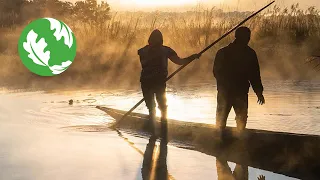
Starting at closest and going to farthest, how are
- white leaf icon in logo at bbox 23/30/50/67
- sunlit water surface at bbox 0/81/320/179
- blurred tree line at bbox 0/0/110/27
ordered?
1. sunlit water surface at bbox 0/81/320/179
2. white leaf icon in logo at bbox 23/30/50/67
3. blurred tree line at bbox 0/0/110/27

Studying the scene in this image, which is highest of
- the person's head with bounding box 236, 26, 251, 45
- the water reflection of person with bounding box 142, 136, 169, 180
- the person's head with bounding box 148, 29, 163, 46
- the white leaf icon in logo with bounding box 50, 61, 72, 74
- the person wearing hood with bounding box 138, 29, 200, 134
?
the person's head with bounding box 236, 26, 251, 45

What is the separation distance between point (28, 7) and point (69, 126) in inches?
2211

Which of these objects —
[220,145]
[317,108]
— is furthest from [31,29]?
[220,145]

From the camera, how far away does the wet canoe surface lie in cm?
814

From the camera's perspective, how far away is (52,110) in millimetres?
17453

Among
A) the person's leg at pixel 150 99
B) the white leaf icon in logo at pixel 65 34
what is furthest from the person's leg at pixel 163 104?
the white leaf icon in logo at pixel 65 34

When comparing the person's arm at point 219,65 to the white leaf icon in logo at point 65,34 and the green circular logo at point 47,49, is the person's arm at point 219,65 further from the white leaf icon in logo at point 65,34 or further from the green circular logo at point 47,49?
the white leaf icon in logo at point 65,34

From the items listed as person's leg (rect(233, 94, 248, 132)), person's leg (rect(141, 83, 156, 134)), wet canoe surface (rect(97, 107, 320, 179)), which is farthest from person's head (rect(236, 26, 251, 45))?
person's leg (rect(141, 83, 156, 134))

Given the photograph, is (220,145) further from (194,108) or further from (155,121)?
(194,108)

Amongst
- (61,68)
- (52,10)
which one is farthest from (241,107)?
(52,10)

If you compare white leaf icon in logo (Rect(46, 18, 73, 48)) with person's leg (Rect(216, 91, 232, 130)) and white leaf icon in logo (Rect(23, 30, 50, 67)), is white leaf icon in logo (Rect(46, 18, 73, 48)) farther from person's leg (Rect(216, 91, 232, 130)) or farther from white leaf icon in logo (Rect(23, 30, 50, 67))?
person's leg (Rect(216, 91, 232, 130))

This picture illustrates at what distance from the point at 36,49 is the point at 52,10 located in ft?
108

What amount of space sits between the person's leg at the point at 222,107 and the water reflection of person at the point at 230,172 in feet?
4.65

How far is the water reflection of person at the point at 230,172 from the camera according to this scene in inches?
315
